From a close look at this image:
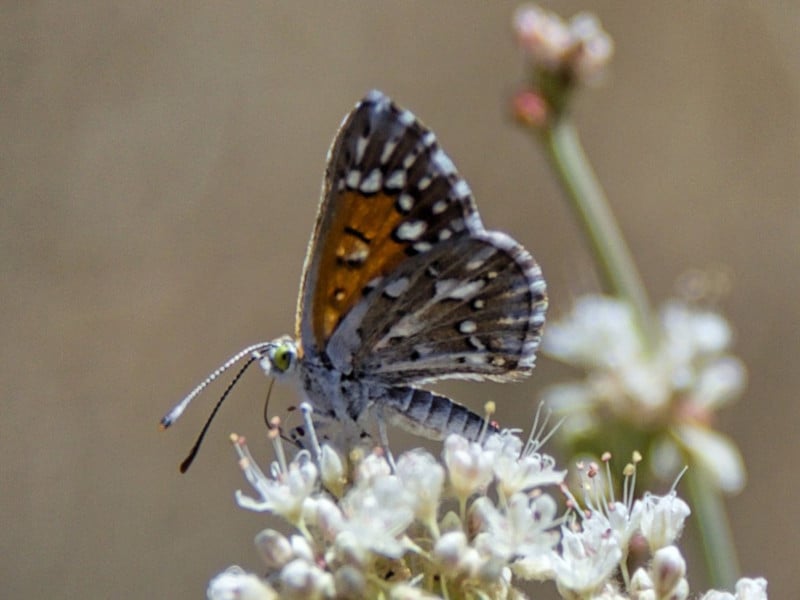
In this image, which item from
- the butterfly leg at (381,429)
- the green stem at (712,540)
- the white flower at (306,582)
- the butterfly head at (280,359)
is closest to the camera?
the white flower at (306,582)

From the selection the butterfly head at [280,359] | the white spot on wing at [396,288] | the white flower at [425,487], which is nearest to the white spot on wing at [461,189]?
the white spot on wing at [396,288]

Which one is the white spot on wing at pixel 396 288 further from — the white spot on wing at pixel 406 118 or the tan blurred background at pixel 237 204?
the tan blurred background at pixel 237 204

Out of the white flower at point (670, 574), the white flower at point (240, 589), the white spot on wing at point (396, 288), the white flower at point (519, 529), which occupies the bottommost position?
the white flower at point (670, 574)

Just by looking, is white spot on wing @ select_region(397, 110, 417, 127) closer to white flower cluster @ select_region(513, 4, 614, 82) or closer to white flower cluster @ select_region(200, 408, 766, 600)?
white flower cluster @ select_region(200, 408, 766, 600)

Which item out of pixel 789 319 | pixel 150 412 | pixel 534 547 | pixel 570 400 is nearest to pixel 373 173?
pixel 534 547

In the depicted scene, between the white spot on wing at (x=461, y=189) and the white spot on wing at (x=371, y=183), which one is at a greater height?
the white spot on wing at (x=371, y=183)

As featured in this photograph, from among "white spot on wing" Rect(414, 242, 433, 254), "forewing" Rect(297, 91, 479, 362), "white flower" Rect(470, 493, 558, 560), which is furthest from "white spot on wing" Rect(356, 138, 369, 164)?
"white flower" Rect(470, 493, 558, 560)

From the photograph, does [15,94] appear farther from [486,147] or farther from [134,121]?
[486,147]

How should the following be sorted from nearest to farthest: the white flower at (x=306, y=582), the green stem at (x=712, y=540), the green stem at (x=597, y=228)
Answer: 1. the white flower at (x=306, y=582)
2. the green stem at (x=712, y=540)
3. the green stem at (x=597, y=228)
